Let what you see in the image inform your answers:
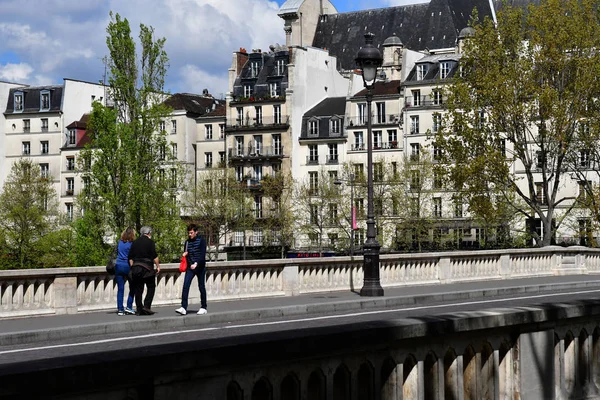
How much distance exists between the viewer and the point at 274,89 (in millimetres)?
101312

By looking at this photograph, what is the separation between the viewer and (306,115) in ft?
327

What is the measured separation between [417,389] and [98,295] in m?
14.1

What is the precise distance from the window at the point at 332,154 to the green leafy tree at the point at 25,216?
938 inches

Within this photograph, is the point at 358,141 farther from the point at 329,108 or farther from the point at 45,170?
the point at 45,170

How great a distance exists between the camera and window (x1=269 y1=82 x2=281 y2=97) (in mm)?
100938

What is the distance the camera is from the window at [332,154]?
317ft

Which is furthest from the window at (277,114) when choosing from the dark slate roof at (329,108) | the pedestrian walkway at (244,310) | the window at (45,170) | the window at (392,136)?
the pedestrian walkway at (244,310)

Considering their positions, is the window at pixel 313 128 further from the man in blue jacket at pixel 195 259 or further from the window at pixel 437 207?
the man in blue jacket at pixel 195 259

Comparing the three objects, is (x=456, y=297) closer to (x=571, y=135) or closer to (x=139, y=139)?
(x=571, y=135)

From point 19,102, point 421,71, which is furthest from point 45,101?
point 421,71

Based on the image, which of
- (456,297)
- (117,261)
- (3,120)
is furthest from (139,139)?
(3,120)

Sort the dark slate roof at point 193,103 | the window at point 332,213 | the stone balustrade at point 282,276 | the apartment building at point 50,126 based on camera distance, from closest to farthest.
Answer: the stone balustrade at point 282,276
the window at point 332,213
the dark slate roof at point 193,103
the apartment building at point 50,126

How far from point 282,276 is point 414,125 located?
6890 centimetres

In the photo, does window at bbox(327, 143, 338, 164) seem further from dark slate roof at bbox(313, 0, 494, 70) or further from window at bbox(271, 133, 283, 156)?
dark slate roof at bbox(313, 0, 494, 70)
